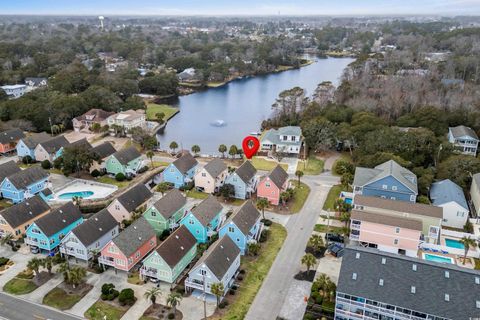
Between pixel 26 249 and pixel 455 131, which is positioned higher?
pixel 455 131

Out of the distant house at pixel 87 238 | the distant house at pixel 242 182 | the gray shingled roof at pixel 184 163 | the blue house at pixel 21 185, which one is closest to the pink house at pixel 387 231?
the distant house at pixel 242 182

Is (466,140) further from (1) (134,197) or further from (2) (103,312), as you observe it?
(2) (103,312)

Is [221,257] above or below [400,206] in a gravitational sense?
below

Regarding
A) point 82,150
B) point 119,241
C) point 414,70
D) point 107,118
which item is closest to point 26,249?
point 119,241

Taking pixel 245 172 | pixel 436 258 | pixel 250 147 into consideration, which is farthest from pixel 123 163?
pixel 436 258

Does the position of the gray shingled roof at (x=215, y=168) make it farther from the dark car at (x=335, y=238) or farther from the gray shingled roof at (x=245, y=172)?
the dark car at (x=335, y=238)

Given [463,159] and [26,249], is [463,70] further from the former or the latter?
[26,249]

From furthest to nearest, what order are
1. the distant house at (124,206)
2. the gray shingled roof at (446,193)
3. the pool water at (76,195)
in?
the pool water at (76,195) < the gray shingled roof at (446,193) < the distant house at (124,206)
